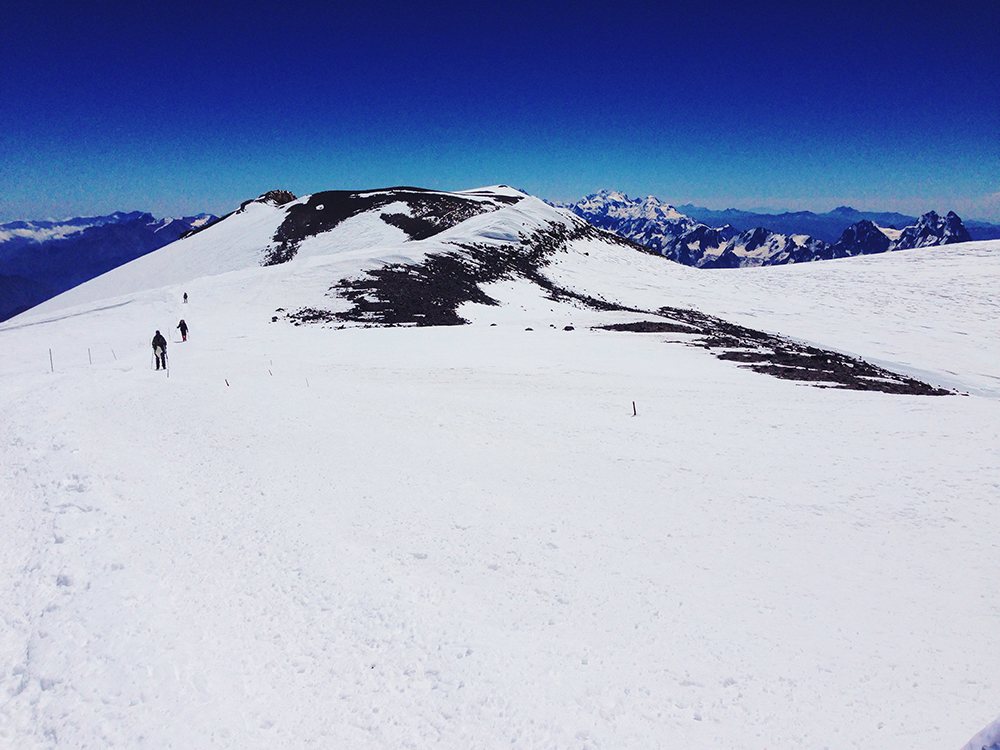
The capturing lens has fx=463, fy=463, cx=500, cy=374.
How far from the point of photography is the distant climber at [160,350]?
20656mm

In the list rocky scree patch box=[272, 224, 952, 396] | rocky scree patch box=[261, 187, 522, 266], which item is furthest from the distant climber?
rocky scree patch box=[261, 187, 522, 266]

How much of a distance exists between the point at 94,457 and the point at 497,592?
10629 millimetres

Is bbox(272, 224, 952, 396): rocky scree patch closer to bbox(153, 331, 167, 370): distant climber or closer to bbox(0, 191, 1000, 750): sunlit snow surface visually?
bbox(0, 191, 1000, 750): sunlit snow surface

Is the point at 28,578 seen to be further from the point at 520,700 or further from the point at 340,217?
the point at 340,217

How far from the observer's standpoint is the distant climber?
67.8ft

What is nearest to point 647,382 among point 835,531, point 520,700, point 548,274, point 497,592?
point 835,531

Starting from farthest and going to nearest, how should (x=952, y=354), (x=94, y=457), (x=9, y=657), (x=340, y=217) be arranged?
(x=340, y=217) < (x=952, y=354) < (x=94, y=457) < (x=9, y=657)

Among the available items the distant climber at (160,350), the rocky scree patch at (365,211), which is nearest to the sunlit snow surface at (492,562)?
the distant climber at (160,350)

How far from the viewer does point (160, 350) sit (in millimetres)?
21172

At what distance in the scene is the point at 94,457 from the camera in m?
11.3

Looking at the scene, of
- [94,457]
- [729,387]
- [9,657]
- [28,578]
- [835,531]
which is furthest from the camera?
[729,387]

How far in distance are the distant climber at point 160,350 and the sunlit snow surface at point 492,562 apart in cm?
190

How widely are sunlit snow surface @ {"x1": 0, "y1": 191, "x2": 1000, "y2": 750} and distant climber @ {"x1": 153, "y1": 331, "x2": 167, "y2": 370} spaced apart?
74.7 inches

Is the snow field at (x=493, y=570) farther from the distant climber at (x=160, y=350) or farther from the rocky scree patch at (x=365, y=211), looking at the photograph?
the rocky scree patch at (x=365, y=211)
